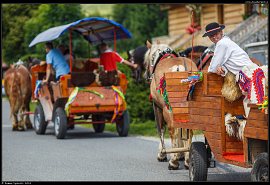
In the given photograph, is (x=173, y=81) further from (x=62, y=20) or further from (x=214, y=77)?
(x=62, y=20)

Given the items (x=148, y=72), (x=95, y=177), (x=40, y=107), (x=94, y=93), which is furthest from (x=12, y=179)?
(x=40, y=107)

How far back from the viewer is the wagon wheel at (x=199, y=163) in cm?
1075

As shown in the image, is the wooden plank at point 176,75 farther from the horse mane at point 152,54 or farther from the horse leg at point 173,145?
the horse mane at point 152,54

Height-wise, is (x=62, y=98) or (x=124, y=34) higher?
(x=124, y=34)

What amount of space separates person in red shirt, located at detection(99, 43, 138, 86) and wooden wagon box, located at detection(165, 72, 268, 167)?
725cm

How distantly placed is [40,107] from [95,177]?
875 cm

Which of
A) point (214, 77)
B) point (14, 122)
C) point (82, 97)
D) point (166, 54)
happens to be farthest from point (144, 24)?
point (214, 77)

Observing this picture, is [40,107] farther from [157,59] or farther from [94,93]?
[157,59]

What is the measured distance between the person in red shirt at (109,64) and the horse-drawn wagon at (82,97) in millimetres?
145

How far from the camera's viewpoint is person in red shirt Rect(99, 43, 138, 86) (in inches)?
762

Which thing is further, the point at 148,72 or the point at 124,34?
the point at 124,34

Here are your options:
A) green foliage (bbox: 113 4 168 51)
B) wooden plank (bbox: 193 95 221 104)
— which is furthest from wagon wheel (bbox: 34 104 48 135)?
green foliage (bbox: 113 4 168 51)

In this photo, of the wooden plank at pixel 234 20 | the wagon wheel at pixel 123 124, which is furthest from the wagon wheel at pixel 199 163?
the wooden plank at pixel 234 20

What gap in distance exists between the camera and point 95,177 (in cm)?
1206
